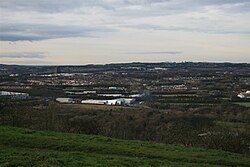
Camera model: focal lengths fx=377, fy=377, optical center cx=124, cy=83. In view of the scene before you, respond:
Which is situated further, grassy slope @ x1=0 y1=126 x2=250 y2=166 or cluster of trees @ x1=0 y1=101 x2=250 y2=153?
cluster of trees @ x1=0 y1=101 x2=250 y2=153

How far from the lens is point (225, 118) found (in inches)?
1763

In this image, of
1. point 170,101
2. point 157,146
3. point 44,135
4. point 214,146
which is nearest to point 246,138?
point 214,146

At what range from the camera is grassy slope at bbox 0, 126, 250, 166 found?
1379 centimetres

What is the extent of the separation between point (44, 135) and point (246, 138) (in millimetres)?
13896

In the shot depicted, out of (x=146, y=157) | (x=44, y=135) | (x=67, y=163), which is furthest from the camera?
(x=44, y=135)

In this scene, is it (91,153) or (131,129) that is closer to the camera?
(91,153)

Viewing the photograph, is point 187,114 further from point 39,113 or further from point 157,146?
point 157,146

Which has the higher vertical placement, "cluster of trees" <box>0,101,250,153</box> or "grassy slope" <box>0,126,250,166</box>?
"grassy slope" <box>0,126,250,166</box>

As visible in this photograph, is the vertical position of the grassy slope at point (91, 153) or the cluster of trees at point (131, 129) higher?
the grassy slope at point (91, 153)

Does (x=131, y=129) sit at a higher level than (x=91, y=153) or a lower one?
lower

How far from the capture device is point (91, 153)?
16.4m

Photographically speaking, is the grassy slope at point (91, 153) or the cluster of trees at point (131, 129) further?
the cluster of trees at point (131, 129)

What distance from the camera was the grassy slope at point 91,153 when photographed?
1379 centimetres

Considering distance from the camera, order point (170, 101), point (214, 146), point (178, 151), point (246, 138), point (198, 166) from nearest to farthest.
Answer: point (198, 166), point (178, 151), point (214, 146), point (246, 138), point (170, 101)
